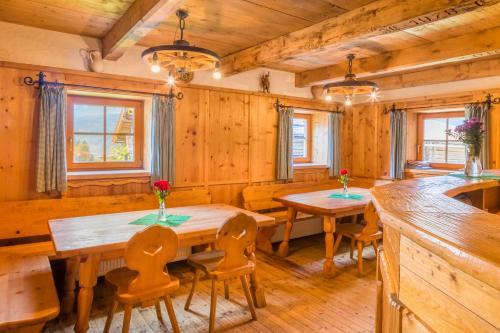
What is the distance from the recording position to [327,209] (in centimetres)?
352

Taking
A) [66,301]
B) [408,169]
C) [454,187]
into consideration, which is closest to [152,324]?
[66,301]

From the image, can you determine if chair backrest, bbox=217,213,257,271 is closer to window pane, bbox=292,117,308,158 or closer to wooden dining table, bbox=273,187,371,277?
wooden dining table, bbox=273,187,371,277

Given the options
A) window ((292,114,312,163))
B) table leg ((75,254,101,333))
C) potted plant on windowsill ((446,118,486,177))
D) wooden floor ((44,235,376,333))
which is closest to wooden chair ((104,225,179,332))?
table leg ((75,254,101,333))

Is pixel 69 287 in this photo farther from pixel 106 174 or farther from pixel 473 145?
pixel 473 145

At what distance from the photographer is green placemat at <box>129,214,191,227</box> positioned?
108 inches

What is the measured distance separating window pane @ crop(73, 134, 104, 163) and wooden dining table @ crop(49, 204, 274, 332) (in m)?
1.00

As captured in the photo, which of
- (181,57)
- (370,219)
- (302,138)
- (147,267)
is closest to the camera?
→ (147,267)

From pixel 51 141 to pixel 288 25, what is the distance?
2335 mm

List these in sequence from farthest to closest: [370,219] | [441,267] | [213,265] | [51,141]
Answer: [370,219] → [51,141] → [213,265] → [441,267]

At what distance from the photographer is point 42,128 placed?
3148mm

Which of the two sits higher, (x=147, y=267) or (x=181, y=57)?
(x=181, y=57)

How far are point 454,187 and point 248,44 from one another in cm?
243

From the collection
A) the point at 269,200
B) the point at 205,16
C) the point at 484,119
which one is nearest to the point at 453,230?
the point at 205,16

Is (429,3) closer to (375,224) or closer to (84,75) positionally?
(375,224)
